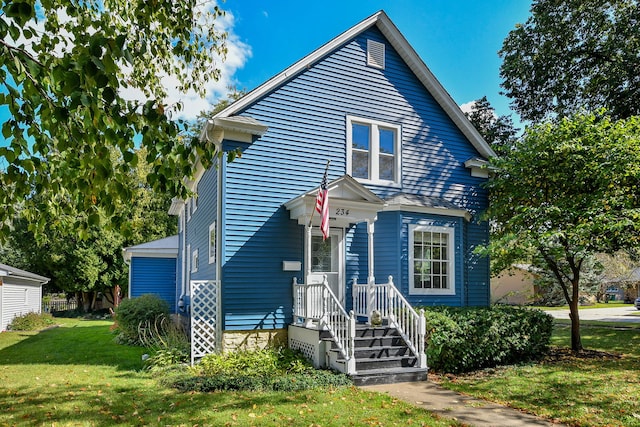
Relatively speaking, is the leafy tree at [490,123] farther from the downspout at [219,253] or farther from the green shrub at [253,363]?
the green shrub at [253,363]

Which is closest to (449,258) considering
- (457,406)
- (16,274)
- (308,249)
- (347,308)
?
(347,308)

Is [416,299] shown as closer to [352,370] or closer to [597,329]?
[352,370]

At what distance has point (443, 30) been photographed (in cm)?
1548

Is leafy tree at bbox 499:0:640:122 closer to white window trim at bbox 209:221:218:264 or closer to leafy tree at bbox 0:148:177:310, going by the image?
white window trim at bbox 209:221:218:264

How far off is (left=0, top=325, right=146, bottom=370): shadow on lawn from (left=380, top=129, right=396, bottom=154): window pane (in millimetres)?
7881

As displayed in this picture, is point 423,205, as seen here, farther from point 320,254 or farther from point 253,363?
point 253,363

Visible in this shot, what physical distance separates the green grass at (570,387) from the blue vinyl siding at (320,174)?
2.97 meters

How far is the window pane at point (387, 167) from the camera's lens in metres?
12.7

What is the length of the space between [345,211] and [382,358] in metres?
3.27

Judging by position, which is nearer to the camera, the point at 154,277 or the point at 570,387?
the point at 570,387

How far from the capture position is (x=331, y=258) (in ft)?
38.2

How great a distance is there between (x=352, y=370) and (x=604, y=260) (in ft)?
116

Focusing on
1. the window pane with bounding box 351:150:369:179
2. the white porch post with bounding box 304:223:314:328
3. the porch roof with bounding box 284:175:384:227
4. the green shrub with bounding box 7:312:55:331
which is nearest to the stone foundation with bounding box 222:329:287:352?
the white porch post with bounding box 304:223:314:328

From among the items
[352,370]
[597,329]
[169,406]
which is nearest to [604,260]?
[597,329]
